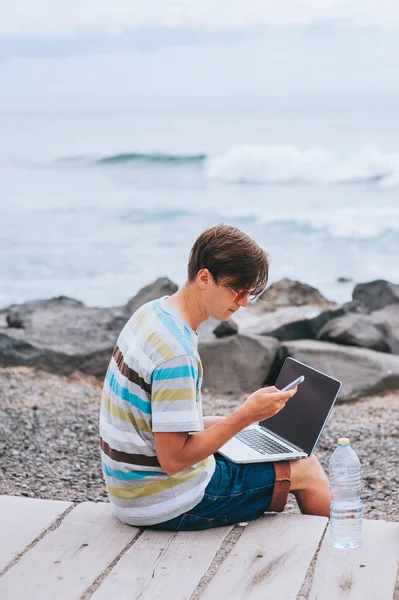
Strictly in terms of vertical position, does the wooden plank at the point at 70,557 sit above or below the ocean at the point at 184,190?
above

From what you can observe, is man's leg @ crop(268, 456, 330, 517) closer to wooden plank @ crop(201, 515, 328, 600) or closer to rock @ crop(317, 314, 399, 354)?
wooden plank @ crop(201, 515, 328, 600)

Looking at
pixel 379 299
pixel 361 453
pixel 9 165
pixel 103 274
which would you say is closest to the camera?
pixel 361 453

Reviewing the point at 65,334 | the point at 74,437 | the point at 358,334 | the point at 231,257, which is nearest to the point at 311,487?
the point at 231,257

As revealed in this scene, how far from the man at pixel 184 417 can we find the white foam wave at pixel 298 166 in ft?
79.7

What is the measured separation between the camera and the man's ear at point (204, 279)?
278 cm

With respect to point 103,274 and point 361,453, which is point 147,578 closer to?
point 361,453

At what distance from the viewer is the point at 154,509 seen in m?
2.90

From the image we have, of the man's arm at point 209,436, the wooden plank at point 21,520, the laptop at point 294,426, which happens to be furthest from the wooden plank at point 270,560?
the wooden plank at point 21,520

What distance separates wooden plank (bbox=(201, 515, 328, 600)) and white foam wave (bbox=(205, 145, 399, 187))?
2433 cm

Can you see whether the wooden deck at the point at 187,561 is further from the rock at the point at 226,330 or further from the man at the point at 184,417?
the rock at the point at 226,330

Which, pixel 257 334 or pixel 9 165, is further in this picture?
pixel 9 165

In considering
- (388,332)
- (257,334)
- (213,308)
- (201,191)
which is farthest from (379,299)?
(201,191)

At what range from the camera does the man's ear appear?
278 centimetres

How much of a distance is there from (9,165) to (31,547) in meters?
29.0
